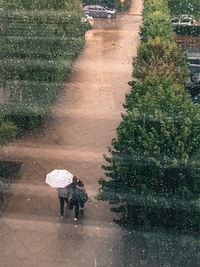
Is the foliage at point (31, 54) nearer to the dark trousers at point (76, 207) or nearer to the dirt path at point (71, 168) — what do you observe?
the dirt path at point (71, 168)

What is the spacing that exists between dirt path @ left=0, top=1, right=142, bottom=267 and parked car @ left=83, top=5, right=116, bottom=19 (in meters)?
1.93

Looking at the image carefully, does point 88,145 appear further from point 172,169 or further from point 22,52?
point 172,169

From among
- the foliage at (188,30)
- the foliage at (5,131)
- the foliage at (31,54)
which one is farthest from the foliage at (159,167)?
the foliage at (188,30)

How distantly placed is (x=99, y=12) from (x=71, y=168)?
4341 mm

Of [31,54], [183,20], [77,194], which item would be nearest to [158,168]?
[77,194]

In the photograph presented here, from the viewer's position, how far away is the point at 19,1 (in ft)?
9.53

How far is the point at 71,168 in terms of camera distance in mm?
2969

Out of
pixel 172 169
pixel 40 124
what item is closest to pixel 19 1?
pixel 40 124

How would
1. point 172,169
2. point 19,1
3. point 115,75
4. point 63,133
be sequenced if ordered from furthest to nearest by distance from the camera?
point 115,75 < point 63,133 < point 19,1 < point 172,169

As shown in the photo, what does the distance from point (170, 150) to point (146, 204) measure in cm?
26

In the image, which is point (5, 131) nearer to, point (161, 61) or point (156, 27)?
point (161, 61)

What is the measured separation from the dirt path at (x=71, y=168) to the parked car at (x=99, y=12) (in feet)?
6.32

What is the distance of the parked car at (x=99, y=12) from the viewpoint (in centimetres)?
679

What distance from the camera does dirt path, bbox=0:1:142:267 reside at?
7.54 feet
